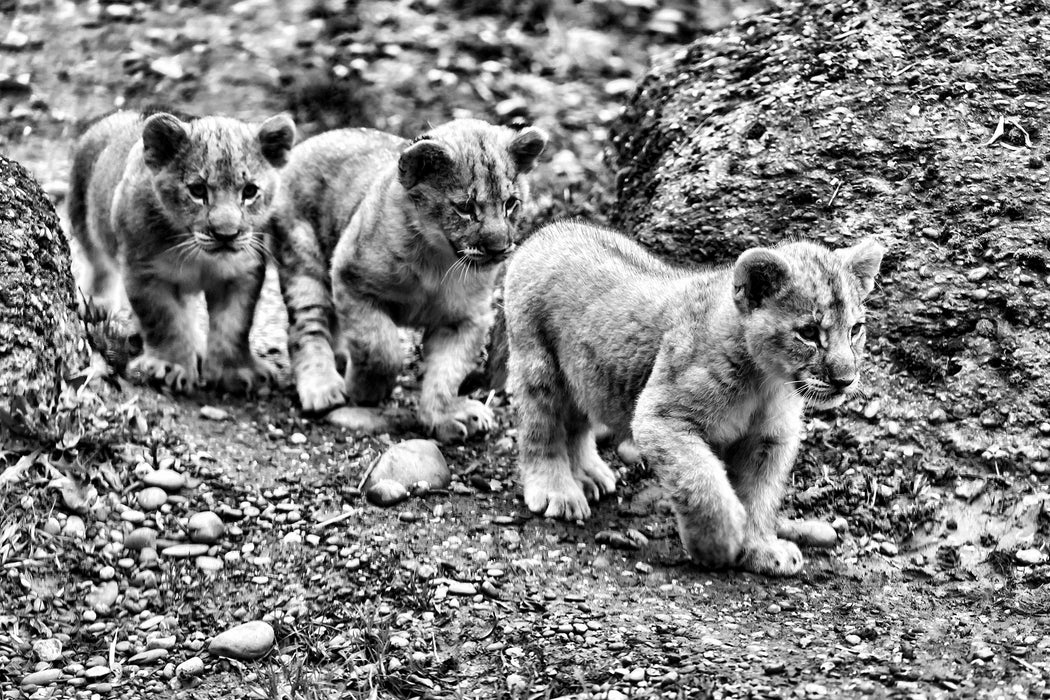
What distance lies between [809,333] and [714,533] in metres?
1.11

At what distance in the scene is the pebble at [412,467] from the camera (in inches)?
314

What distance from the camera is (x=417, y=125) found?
41.4 feet

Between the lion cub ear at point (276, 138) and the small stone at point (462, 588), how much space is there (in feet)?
11.9

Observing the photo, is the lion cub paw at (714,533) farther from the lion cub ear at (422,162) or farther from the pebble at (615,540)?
the lion cub ear at (422,162)

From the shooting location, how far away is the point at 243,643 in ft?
21.2

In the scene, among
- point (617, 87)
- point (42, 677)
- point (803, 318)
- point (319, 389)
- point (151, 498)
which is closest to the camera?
point (42, 677)

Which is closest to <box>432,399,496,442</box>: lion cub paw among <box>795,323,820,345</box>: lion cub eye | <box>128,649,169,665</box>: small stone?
<box>128,649,169,665</box>: small stone

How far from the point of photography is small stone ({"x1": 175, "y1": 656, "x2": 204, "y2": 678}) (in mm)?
6332

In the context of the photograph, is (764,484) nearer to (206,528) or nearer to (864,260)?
(864,260)

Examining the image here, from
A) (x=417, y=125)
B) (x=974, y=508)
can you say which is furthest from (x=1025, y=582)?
(x=417, y=125)

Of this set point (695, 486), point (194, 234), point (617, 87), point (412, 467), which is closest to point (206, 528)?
point (412, 467)

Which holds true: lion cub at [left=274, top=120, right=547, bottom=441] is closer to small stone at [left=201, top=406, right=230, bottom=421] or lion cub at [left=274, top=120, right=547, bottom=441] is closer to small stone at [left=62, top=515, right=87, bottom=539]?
small stone at [left=201, top=406, right=230, bottom=421]

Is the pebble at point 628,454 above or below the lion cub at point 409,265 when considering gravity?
below

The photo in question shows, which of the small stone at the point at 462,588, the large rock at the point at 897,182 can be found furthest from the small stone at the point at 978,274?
the small stone at the point at 462,588
